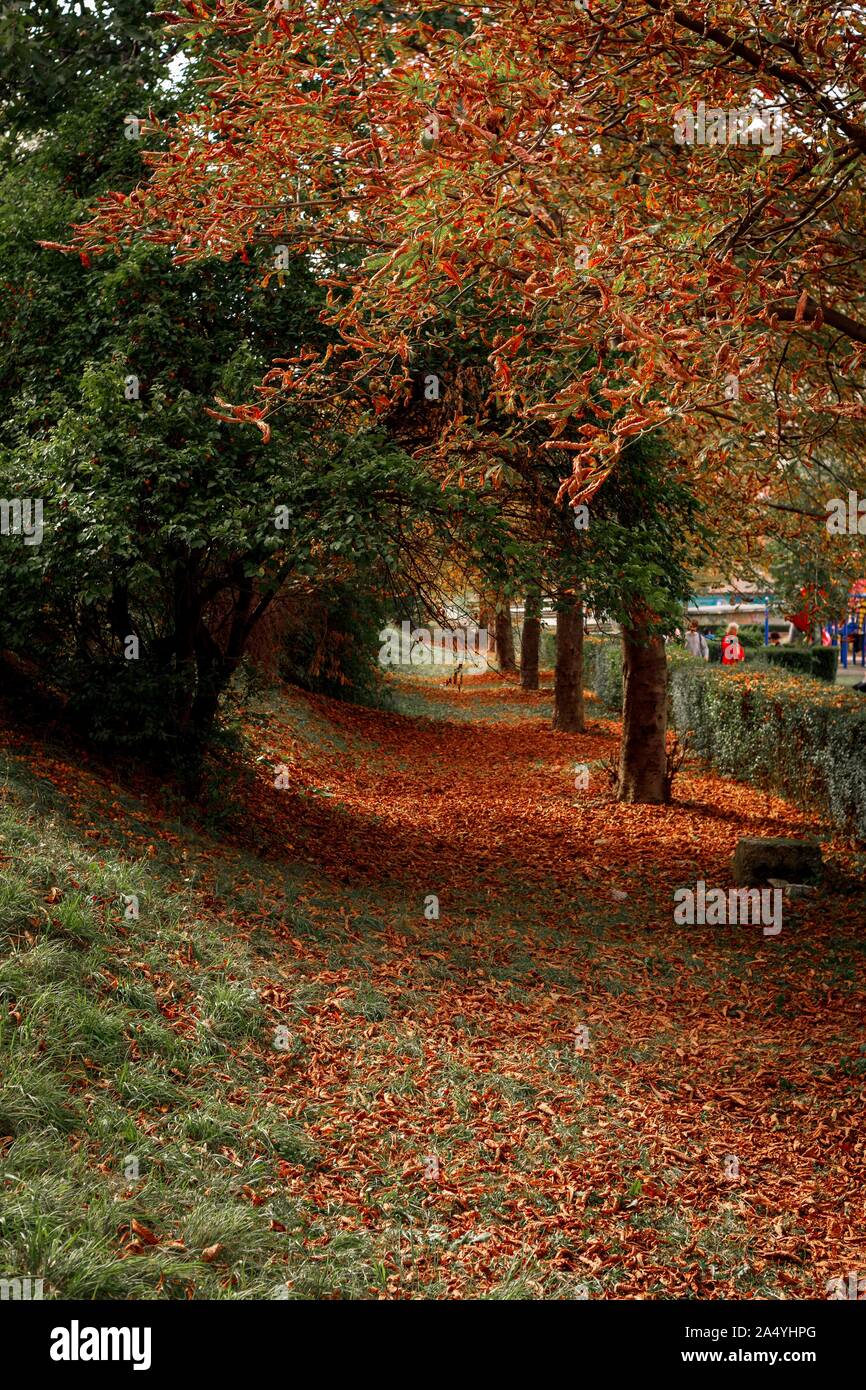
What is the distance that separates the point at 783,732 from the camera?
502 inches

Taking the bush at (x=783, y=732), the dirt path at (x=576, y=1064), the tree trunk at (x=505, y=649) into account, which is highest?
the tree trunk at (x=505, y=649)

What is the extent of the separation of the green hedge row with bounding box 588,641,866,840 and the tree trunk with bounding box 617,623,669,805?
1.47 meters

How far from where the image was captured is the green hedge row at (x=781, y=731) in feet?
36.1

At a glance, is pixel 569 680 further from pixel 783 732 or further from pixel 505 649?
pixel 505 649

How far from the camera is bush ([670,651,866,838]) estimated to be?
11.0m

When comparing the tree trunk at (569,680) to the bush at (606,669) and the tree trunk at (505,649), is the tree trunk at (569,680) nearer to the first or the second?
the bush at (606,669)

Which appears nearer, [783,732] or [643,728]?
[643,728]

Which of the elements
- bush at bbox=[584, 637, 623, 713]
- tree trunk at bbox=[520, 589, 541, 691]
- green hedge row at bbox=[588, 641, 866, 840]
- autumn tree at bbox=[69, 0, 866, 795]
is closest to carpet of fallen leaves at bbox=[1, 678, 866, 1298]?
green hedge row at bbox=[588, 641, 866, 840]

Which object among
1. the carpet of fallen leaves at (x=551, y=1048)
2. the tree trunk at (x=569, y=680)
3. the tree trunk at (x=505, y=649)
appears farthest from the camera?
the tree trunk at (x=505, y=649)

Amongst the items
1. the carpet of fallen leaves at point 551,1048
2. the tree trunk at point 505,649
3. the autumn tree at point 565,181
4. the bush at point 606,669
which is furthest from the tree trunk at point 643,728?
the tree trunk at point 505,649

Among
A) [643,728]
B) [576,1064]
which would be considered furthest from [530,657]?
[576,1064]

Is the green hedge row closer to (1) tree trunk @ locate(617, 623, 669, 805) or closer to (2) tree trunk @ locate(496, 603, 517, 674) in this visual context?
(1) tree trunk @ locate(617, 623, 669, 805)

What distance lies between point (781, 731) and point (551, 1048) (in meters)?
7.74

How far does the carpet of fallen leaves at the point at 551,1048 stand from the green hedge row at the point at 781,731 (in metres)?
0.58
